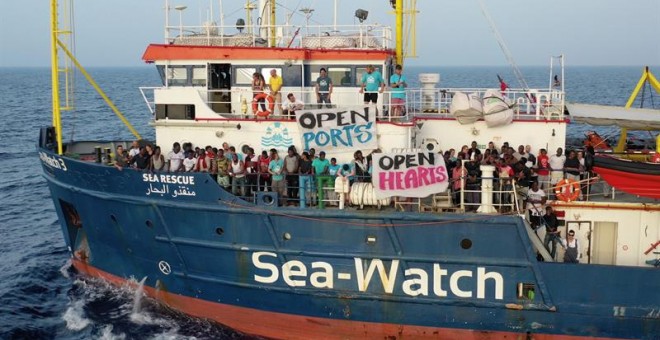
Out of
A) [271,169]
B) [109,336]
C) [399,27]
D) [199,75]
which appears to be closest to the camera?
[271,169]

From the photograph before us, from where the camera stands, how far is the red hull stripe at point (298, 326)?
1430 cm

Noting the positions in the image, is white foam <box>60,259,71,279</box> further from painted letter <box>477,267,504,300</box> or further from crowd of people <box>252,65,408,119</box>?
painted letter <box>477,267,504,300</box>

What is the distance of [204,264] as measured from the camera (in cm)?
1545

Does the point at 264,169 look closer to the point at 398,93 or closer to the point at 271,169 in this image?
the point at 271,169

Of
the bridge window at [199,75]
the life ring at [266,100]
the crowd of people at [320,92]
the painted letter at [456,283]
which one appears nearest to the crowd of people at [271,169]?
the life ring at [266,100]

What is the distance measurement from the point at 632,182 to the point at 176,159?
873 centimetres

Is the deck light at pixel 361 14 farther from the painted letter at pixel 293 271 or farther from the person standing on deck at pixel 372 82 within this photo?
the painted letter at pixel 293 271

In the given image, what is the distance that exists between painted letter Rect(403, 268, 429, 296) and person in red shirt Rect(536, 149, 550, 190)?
9.98ft

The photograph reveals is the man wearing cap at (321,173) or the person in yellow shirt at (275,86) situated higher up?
the person in yellow shirt at (275,86)

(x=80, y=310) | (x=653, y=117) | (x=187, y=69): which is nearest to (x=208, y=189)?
(x=187, y=69)

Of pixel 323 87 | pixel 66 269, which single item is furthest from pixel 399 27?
pixel 66 269

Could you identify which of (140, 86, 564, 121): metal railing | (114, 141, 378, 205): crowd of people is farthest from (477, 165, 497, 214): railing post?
(140, 86, 564, 121): metal railing

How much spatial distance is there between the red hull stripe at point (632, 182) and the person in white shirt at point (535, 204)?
42.5 inches

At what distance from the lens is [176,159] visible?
15.8 meters
